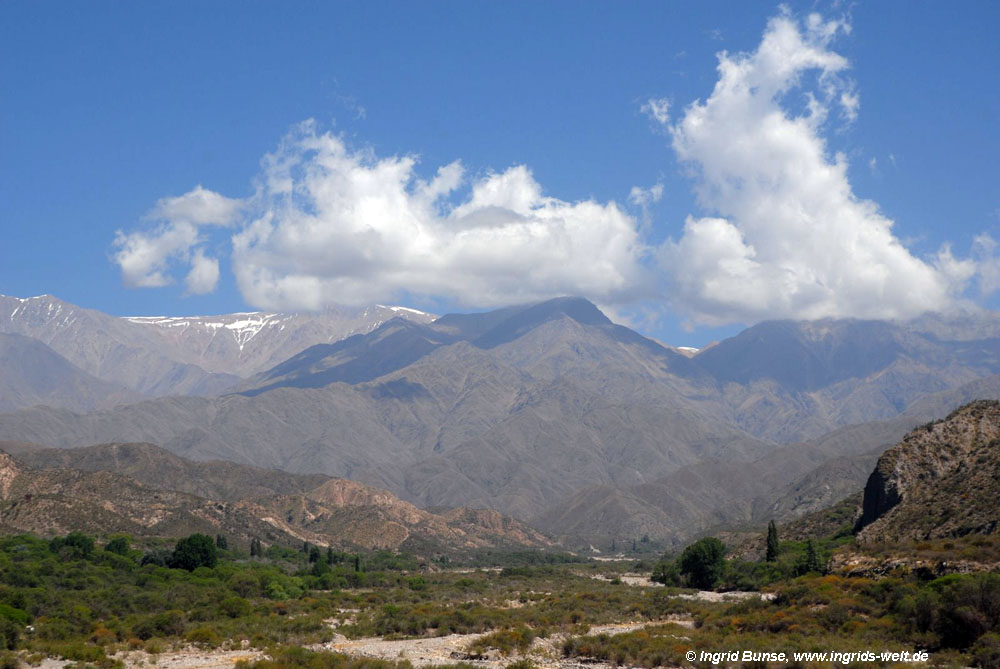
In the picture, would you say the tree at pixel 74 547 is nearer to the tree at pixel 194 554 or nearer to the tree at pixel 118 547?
the tree at pixel 118 547

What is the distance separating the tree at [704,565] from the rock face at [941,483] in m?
15.1

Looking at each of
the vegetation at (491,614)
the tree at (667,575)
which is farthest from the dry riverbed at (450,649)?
the tree at (667,575)

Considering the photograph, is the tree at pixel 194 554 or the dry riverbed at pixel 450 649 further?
the tree at pixel 194 554

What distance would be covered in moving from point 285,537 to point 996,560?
162658 mm

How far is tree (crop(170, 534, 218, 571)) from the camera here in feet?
327

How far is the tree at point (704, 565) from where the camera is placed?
3851 inches

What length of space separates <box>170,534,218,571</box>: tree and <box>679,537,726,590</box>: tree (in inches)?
2059

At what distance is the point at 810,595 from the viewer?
5169 centimetres

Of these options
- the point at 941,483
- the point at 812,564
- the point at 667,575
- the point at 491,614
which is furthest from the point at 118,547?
the point at 941,483

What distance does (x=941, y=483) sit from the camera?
83500mm

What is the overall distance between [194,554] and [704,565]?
54.8 metres

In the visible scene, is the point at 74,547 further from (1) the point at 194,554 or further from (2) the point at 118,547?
(1) the point at 194,554

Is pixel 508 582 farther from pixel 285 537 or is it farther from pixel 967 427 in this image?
pixel 285 537

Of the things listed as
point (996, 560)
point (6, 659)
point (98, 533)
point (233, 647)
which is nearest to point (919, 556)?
point (996, 560)
